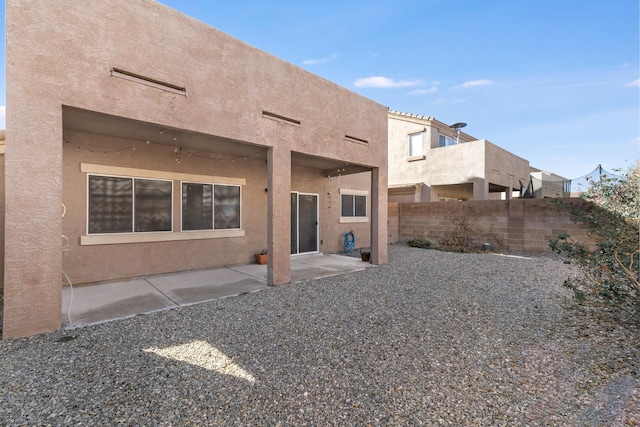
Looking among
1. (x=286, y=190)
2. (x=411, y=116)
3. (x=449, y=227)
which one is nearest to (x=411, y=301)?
(x=286, y=190)

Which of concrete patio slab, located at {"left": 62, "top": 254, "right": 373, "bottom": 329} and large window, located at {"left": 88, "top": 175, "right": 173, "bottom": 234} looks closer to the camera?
concrete patio slab, located at {"left": 62, "top": 254, "right": 373, "bottom": 329}

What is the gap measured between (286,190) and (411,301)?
3.51 m

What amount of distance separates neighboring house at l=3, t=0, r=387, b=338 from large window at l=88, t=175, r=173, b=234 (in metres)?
0.02

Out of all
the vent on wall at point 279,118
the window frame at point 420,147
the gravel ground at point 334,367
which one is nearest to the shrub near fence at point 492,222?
the window frame at point 420,147

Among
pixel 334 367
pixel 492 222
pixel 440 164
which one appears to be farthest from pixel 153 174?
pixel 440 164

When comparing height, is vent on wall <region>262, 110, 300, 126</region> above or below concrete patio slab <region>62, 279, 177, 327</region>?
above

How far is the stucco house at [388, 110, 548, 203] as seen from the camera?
16.3 m

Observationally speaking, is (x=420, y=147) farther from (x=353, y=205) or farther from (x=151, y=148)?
(x=151, y=148)

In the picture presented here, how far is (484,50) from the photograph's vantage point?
32.3ft

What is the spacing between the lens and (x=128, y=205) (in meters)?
6.97

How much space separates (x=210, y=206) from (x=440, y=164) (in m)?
13.9

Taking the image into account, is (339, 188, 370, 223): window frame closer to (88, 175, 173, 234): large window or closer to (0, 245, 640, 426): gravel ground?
(88, 175, 173, 234): large window

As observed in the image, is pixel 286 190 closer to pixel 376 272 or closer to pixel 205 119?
pixel 205 119

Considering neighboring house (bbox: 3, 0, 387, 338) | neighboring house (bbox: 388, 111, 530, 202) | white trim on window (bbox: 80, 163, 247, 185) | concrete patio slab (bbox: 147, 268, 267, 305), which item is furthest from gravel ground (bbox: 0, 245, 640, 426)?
neighboring house (bbox: 388, 111, 530, 202)
